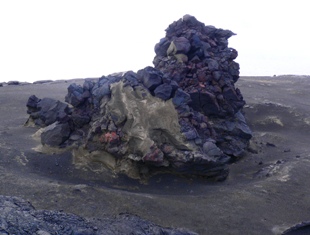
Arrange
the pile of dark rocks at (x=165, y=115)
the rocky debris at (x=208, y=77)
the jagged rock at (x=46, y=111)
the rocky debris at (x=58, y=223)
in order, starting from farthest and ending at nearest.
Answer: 1. the jagged rock at (x=46, y=111)
2. the rocky debris at (x=208, y=77)
3. the pile of dark rocks at (x=165, y=115)
4. the rocky debris at (x=58, y=223)

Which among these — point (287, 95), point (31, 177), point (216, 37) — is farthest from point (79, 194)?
point (287, 95)

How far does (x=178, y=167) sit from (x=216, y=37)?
21.2 feet

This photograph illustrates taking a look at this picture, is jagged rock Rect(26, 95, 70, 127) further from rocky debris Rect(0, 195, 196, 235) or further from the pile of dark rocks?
rocky debris Rect(0, 195, 196, 235)

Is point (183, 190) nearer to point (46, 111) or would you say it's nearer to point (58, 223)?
point (58, 223)

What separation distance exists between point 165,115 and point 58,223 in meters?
5.30

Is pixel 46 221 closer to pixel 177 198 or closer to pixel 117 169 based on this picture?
pixel 177 198

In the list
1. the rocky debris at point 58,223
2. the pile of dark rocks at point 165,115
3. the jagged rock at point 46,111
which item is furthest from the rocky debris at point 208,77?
the rocky debris at point 58,223

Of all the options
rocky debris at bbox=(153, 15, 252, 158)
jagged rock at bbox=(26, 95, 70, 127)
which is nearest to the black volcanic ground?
jagged rock at bbox=(26, 95, 70, 127)

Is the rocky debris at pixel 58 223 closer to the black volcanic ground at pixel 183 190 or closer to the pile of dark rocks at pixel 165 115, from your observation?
the black volcanic ground at pixel 183 190

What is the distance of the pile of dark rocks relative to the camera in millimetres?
→ 10836

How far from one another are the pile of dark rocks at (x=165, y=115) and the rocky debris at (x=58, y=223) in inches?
119

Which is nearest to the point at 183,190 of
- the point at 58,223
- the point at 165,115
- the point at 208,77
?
the point at 165,115

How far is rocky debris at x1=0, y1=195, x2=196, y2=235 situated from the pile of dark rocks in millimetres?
3012

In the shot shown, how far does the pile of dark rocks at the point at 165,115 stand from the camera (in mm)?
10836
